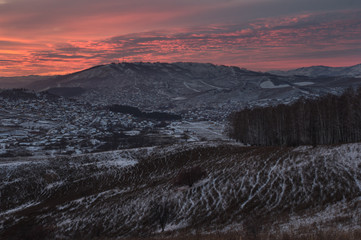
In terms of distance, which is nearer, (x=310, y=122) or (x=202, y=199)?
(x=202, y=199)

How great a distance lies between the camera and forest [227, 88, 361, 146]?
67.3 m

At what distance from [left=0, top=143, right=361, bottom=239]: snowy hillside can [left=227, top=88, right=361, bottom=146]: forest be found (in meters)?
23.9

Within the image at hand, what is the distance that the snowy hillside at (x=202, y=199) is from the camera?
98.1ft

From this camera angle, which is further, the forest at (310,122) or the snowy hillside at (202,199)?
the forest at (310,122)

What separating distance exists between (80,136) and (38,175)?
414ft

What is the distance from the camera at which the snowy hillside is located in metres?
29.9

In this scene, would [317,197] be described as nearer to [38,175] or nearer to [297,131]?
[297,131]

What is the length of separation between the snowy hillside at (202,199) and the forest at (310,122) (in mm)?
23928

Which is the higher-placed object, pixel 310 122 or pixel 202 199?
pixel 310 122

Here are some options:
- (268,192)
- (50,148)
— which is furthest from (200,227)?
(50,148)

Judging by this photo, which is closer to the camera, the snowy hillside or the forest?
the snowy hillside

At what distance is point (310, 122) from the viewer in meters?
77.9

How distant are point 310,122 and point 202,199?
167 feet

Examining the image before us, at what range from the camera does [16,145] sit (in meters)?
159
